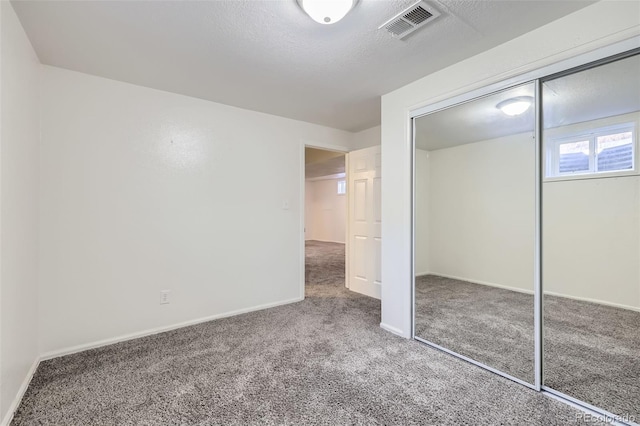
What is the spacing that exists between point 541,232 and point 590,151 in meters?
0.96

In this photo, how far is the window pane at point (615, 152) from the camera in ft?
6.78

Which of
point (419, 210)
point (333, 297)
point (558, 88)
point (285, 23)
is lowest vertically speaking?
point (333, 297)

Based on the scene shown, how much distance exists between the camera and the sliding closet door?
1.91 m

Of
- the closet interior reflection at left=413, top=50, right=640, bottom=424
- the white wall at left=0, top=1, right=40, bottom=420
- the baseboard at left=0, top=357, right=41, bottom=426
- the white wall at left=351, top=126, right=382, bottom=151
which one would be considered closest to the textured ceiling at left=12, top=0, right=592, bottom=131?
the white wall at left=0, top=1, right=40, bottom=420

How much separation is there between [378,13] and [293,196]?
2.36 meters

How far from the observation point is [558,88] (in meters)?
1.96

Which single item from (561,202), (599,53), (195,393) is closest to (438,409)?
(195,393)

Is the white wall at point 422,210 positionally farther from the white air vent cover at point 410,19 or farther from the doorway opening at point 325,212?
the doorway opening at point 325,212

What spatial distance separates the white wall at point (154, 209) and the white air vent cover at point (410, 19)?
200 cm

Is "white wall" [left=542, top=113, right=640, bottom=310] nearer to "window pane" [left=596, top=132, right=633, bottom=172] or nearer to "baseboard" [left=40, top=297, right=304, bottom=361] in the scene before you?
"window pane" [left=596, top=132, right=633, bottom=172]

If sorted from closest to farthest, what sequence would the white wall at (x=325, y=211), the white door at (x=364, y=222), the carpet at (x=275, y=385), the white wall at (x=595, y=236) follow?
the carpet at (x=275, y=385) → the white wall at (x=595, y=236) → the white door at (x=364, y=222) → the white wall at (x=325, y=211)

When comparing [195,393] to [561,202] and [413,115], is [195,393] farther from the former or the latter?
[561,202]

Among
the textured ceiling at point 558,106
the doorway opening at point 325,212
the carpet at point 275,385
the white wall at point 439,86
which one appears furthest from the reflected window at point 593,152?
the doorway opening at point 325,212

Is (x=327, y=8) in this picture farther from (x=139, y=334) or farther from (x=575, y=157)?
(x=139, y=334)
